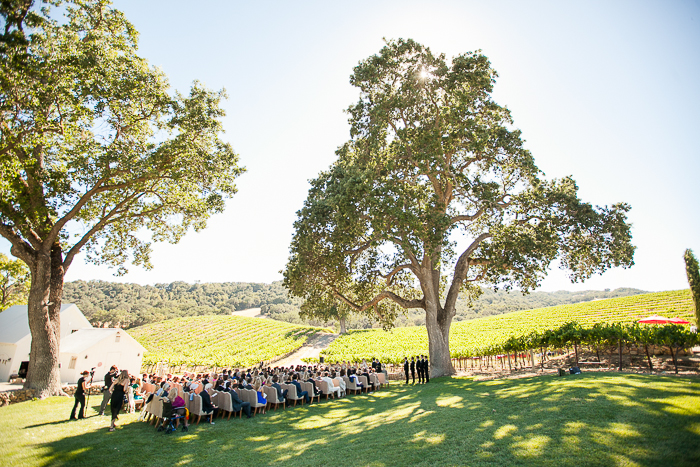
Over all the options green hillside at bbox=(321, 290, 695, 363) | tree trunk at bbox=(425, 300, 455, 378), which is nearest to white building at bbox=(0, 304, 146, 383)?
green hillside at bbox=(321, 290, 695, 363)

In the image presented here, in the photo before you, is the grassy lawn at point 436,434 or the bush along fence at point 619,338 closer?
the grassy lawn at point 436,434

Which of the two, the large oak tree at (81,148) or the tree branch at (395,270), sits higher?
the large oak tree at (81,148)

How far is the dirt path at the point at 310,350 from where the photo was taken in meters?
43.9

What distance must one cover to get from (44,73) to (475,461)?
18700 millimetres

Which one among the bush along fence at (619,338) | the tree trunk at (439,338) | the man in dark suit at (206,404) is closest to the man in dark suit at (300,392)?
the man in dark suit at (206,404)

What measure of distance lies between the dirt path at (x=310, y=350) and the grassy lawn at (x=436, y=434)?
32.8m

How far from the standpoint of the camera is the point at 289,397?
13484 millimetres

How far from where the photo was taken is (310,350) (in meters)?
53.8

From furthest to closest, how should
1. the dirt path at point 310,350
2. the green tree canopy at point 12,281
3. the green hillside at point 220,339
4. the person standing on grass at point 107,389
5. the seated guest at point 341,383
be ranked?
the green hillside at point 220,339
the dirt path at point 310,350
the green tree canopy at point 12,281
the seated guest at point 341,383
the person standing on grass at point 107,389

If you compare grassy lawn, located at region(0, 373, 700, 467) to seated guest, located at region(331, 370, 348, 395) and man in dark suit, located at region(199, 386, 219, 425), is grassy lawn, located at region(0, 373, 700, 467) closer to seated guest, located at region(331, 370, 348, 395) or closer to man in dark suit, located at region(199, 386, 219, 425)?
man in dark suit, located at region(199, 386, 219, 425)

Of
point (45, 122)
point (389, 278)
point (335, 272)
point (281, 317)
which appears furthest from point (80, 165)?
point (281, 317)

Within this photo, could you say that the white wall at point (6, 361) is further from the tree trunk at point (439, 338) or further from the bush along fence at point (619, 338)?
the bush along fence at point (619, 338)

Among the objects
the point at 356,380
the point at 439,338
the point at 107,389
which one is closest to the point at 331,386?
the point at 356,380

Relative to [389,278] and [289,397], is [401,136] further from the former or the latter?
[289,397]
